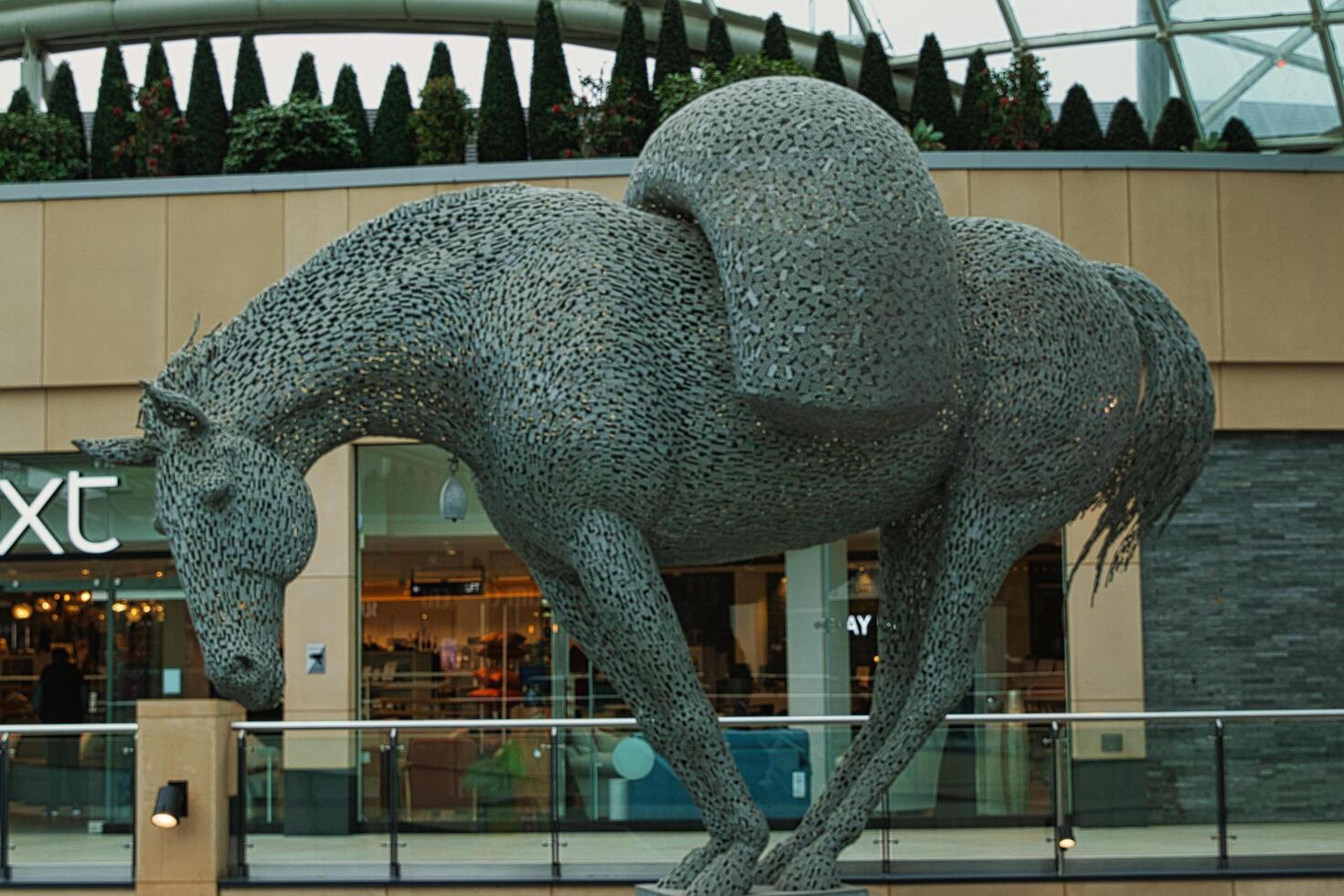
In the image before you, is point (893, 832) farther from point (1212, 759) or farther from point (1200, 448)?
point (1200, 448)

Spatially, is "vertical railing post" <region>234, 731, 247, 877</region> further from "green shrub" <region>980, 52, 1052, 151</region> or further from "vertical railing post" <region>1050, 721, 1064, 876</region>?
"green shrub" <region>980, 52, 1052, 151</region>

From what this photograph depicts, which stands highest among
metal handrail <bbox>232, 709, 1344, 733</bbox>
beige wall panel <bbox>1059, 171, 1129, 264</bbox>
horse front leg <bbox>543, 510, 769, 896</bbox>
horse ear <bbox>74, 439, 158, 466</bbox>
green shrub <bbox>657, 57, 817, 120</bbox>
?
green shrub <bbox>657, 57, 817, 120</bbox>

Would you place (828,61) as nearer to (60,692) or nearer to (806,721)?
(806,721)

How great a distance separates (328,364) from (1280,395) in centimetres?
1246

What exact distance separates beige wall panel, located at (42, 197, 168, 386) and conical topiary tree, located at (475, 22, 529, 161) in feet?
10.2

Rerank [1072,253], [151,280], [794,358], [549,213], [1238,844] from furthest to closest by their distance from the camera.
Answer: [151,280] < [1238,844] < [1072,253] < [549,213] < [794,358]

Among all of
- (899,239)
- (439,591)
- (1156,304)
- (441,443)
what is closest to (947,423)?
(899,239)

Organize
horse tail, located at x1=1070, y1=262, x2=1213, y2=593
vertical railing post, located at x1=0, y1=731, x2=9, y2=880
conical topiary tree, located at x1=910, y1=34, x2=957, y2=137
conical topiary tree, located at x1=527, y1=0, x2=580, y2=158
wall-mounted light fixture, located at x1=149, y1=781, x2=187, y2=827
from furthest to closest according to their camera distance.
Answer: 1. conical topiary tree, located at x1=910, y1=34, x2=957, y2=137
2. conical topiary tree, located at x1=527, y1=0, x2=580, y2=158
3. vertical railing post, located at x1=0, y1=731, x2=9, y2=880
4. wall-mounted light fixture, located at x1=149, y1=781, x2=187, y2=827
5. horse tail, located at x1=1070, y1=262, x2=1213, y2=593

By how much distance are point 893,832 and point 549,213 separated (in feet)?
17.9

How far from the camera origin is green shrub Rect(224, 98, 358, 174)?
16.6 metres

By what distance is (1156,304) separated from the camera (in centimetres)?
568

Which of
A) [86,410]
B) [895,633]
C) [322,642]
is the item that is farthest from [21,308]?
[895,633]

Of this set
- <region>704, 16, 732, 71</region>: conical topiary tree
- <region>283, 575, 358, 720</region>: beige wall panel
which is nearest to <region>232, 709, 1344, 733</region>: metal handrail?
<region>283, 575, 358, 720</region>: beige wall panel

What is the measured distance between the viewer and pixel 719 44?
701 inches
